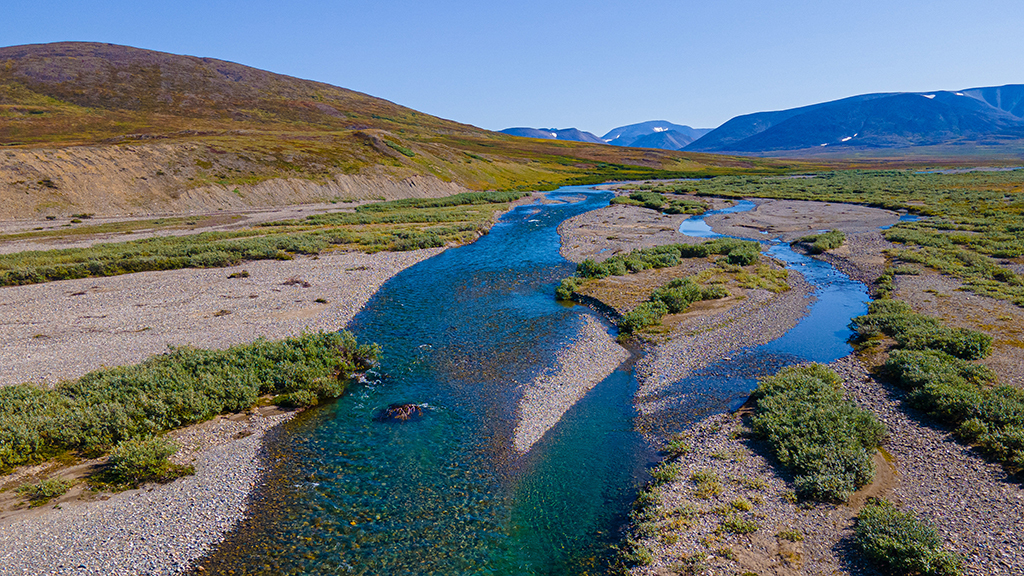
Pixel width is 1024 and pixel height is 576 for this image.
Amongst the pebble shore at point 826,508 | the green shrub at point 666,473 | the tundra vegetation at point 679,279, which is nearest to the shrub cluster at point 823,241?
the tundra vegetation at point 679,279

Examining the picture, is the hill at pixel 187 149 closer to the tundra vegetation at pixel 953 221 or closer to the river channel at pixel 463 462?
the tundra vegetation at pixel 953 221

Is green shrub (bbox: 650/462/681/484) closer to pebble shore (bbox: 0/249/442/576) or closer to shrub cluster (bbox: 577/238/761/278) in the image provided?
pebble shore (bbox: 0/249/442/576)

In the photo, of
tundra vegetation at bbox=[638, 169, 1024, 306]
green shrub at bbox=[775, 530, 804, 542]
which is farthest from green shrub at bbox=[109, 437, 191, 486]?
tundra vegetation at bbox=[638, 169, 1024, 306]

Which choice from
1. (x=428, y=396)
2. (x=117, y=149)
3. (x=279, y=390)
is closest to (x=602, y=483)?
(x=428, y=396)

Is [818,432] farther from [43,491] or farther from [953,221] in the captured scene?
[953,221]

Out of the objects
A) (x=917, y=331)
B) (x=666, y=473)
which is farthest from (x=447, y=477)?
(x=917, y=331)

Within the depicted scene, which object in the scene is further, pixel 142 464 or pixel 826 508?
pixel 142 464
